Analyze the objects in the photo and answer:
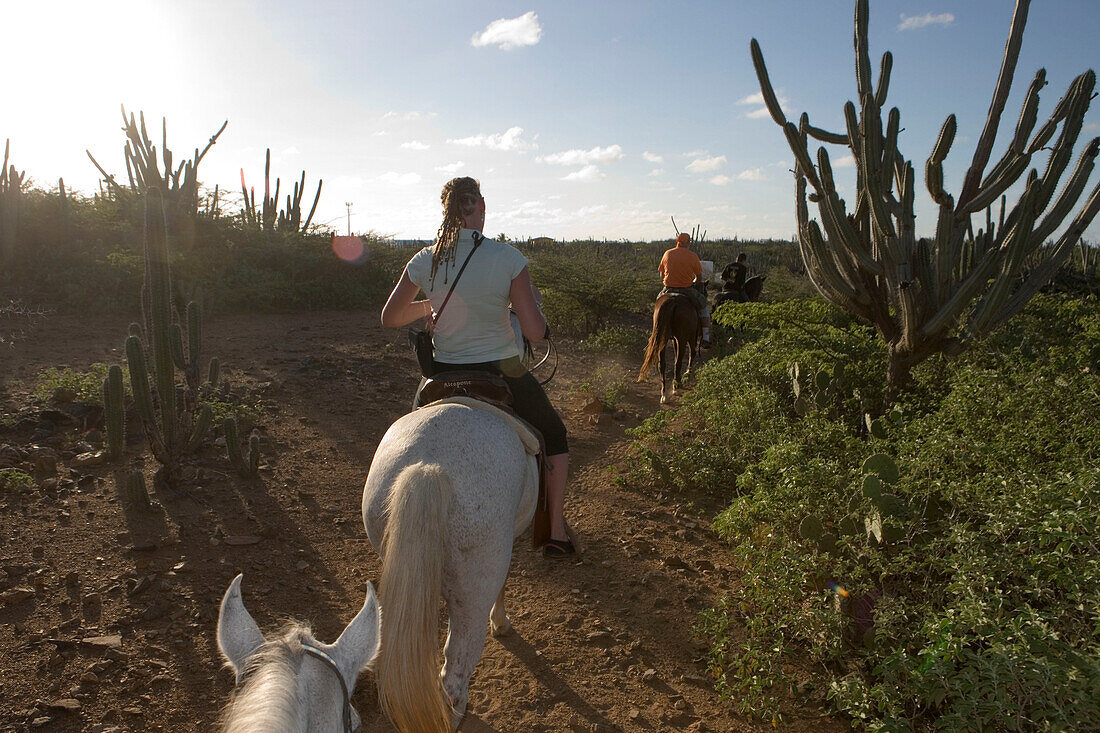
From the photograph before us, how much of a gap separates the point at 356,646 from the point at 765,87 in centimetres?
602

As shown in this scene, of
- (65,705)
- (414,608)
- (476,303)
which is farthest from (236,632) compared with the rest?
(65,705)

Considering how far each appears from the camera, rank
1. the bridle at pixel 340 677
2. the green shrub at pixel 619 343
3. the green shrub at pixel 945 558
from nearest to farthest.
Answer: the bridle at pixel 340 677
the green shrub at pixel 945 558
the green shrub at pixel 619 343

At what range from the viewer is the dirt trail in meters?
2.92

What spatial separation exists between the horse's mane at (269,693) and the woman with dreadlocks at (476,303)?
166 centimetres

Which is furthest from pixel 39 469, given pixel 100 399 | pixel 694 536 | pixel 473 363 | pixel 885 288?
pixel 885 288

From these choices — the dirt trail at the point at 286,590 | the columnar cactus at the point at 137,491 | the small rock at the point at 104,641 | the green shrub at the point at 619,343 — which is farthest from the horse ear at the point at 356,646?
the green shrub at the point at 619,343

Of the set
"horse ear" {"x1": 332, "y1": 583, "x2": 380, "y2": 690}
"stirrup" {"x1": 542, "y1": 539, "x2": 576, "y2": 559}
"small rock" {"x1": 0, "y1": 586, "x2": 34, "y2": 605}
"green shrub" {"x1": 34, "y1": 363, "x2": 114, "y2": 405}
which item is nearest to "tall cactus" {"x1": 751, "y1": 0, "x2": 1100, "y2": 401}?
"stirrup" {"x1": 542, "y1": 539, "x2": 576, "y2": 559}

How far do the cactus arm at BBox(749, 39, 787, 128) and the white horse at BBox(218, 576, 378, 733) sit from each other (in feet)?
18.7

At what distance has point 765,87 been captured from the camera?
5785mm

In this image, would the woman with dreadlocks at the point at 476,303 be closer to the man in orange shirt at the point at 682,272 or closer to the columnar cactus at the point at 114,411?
the columnar cactus at the point at 114,411

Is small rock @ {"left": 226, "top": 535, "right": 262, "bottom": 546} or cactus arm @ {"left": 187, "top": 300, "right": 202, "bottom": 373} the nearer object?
small rock @ {"left": 226, "top": 535, "right": 262, "bottom": 546}

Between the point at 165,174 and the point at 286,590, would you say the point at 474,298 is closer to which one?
the point at 286,590

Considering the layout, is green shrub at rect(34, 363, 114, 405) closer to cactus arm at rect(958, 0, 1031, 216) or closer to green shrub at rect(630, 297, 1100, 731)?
green shrub at rect(630, 297, 1100, 731)

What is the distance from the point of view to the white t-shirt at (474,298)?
2758mm
